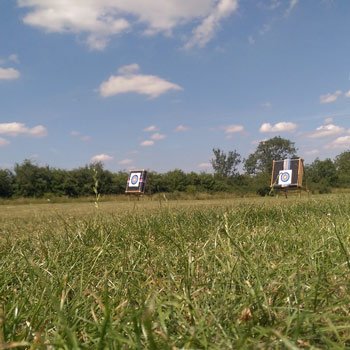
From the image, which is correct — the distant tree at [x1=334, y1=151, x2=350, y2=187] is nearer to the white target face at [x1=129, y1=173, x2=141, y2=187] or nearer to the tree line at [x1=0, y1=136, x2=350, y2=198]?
the tree line at [x1=0, y1=136, x2=350, y2=198]

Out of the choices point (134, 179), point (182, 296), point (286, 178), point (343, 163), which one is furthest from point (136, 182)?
point (343, 163)

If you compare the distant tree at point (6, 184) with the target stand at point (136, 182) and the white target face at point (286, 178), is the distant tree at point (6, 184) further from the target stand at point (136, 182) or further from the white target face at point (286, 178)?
the white target face at point (286, 178)

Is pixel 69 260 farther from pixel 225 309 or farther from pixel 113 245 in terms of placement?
pixel 225 309

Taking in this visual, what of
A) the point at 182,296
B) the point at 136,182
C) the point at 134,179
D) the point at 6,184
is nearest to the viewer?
the point at 182,296

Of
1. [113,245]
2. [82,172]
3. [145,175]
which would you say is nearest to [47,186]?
[82,172]

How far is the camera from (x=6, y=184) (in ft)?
124

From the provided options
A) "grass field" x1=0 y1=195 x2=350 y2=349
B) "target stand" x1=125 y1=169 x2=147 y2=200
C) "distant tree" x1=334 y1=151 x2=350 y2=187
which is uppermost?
"distant tree" x1=334 y1=151 x2=350 y2=187

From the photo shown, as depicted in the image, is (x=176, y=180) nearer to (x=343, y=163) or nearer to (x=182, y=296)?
(x=343, y=163)

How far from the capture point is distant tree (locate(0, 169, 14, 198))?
37469 mm

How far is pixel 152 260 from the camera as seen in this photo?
168 centimetres

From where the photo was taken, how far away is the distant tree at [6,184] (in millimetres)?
37469

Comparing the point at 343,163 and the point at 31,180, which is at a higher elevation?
the point at 343,163

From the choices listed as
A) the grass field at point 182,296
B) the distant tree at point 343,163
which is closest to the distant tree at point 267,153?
the distant tree at point 343,163

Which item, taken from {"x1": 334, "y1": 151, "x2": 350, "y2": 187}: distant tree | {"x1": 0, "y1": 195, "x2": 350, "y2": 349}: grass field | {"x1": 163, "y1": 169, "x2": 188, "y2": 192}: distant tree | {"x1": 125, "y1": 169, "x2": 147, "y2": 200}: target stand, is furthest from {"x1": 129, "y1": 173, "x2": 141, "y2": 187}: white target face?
{"x1": 334, "y1": 151, "x2": 350, "y2": 187}: distant tree
